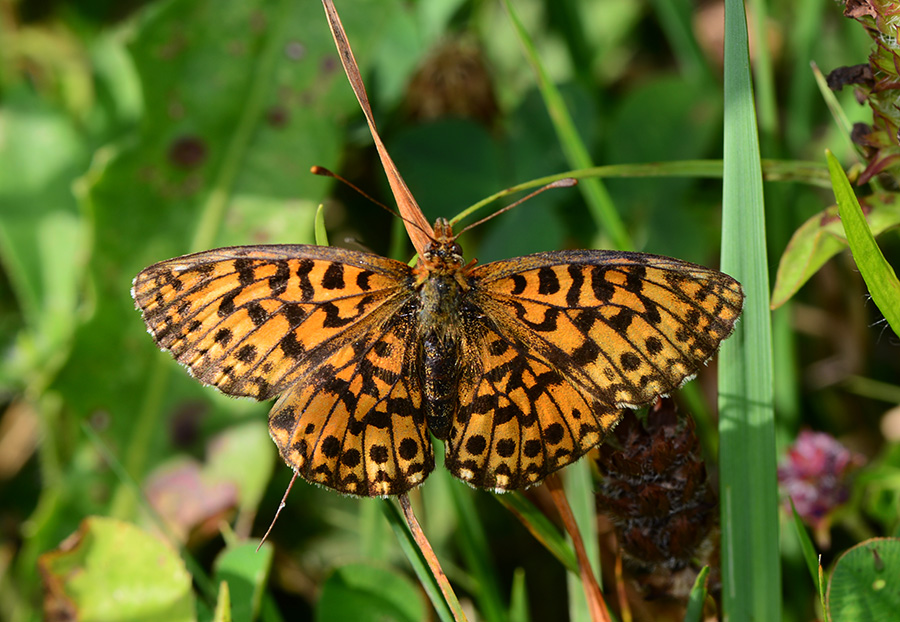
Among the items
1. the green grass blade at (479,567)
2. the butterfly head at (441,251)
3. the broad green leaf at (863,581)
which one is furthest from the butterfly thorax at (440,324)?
the broad green leaf at (863,581)

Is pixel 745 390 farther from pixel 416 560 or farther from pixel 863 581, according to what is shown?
pixel 416 560

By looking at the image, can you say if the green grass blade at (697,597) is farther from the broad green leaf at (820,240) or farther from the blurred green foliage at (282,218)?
the blurred green foliage at (282,218)

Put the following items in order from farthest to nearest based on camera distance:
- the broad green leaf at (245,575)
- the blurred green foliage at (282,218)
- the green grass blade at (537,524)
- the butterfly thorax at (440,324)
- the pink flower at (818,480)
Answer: the blurred green foliage at (282,218) → the pink flower at (818,480) → the broad green leaf at (245,575) → the butterfly thorax at (440,324) → the green grass blade at (537,524)

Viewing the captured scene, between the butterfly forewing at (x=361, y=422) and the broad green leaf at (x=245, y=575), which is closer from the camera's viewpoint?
the butterfly forewing at (x=361, y=422)

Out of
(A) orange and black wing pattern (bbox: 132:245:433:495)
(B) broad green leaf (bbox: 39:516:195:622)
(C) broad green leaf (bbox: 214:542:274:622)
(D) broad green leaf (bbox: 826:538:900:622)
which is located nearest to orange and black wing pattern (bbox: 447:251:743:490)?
(A) orange and black wing pattern (bbox: 132:245:433:495)

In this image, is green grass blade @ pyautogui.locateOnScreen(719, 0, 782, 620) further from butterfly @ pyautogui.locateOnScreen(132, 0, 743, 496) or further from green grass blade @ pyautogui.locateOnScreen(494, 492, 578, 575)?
green grass blade @ pyautogui.locateOnScreen(494, 492, 578, 575)

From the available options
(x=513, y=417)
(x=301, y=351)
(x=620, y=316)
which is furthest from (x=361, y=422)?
(x=620, y=316)

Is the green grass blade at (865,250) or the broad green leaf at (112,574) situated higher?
the green grass blade at (865,250)

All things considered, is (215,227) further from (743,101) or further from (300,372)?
(743,101)
